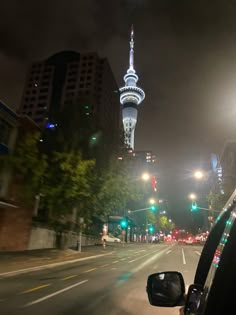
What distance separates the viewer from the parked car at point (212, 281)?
1.58m

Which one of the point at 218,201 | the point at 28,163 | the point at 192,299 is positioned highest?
the point at 218,201

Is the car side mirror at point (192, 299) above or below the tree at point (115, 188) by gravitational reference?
below

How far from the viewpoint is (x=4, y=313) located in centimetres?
722

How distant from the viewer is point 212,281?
5.43 feet

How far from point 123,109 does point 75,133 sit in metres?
151

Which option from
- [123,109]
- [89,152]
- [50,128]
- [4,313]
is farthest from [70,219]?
[123,109]

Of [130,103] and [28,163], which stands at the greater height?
[130,103]

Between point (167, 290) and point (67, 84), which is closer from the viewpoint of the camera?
point (167, 290)

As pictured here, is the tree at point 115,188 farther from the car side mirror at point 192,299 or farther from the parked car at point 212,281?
the car side mirror at point 192,299

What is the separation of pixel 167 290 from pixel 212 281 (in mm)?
1069

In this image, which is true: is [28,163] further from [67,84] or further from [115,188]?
[67,84]

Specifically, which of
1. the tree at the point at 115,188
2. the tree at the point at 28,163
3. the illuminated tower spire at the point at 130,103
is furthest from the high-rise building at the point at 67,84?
→ the tree at the point at 28,163

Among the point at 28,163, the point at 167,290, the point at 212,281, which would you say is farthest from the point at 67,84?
the point at 212,281

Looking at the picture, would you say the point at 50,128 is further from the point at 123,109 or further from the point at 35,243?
the point at 123,109
